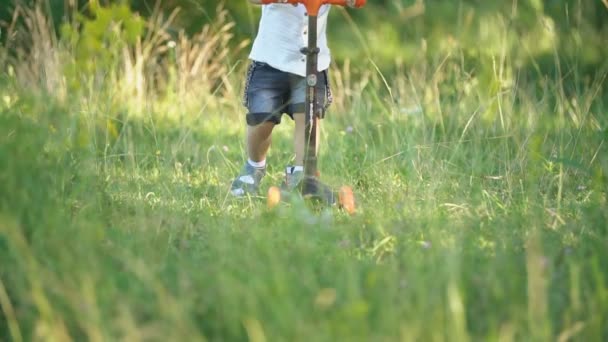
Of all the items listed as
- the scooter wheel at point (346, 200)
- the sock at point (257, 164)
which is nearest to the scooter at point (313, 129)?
the scooter wheel at point (346, 200)

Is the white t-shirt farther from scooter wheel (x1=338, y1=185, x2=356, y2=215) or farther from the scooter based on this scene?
scooter wheel (x1=338, y1=185, x2=356, y2=215)

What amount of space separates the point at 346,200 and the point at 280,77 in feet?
2.14

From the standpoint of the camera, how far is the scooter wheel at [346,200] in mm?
3760

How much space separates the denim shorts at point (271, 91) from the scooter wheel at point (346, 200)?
460mm

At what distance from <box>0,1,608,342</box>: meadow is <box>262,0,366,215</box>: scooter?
2.6 inches

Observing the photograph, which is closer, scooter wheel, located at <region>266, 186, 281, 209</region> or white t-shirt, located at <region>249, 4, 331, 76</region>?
scooter wheel, located at <region>266, 186, 281, 209</region>

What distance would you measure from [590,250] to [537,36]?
4.36m

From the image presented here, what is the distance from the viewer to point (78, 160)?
351cm

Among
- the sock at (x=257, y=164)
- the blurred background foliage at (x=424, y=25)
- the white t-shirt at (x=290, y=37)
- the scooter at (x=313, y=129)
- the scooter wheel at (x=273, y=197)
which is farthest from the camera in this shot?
the blurred background foliage at (x=424, y=25)

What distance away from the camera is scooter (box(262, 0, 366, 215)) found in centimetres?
374

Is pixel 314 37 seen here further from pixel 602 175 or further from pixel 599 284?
pixel 599 284

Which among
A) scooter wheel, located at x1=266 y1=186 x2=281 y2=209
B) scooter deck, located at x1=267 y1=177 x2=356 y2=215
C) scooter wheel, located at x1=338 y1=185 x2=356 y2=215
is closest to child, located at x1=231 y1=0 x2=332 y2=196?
scooter deck, located at x1=267 y1=177 x2=356 y2=215

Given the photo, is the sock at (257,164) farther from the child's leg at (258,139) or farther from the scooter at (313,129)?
the scooter at (313,129)

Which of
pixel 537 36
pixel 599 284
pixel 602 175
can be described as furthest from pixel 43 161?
pixel 537 36
